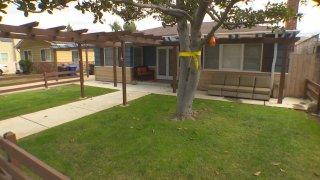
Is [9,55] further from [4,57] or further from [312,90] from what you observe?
[312,90]

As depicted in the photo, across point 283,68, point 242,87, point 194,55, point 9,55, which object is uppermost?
point 9,55

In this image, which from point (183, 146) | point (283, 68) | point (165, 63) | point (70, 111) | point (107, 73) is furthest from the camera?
point (107, 73)

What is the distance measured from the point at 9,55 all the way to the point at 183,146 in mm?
29153

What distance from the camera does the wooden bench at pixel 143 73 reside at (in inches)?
508

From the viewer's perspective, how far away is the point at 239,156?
155 inches

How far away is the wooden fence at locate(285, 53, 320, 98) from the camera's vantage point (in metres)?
8.48

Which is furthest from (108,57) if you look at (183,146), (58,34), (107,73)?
(183,146)

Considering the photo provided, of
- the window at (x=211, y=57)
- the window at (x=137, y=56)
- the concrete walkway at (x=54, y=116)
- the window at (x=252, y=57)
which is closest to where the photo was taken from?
the concrete walkway at (x=54, y=116)

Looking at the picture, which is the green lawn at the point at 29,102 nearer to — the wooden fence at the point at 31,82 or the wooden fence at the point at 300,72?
the wooden fence at the point at 31,82

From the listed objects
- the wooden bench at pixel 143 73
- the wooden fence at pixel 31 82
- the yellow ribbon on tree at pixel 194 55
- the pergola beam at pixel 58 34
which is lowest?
the wooden fence at pixel 31 82

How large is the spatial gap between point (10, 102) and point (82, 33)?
4.48 m

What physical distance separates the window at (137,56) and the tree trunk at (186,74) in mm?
7522

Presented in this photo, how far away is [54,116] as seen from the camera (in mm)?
6539

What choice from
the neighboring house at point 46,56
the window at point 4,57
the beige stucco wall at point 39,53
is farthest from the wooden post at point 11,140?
the window at point 4,57
